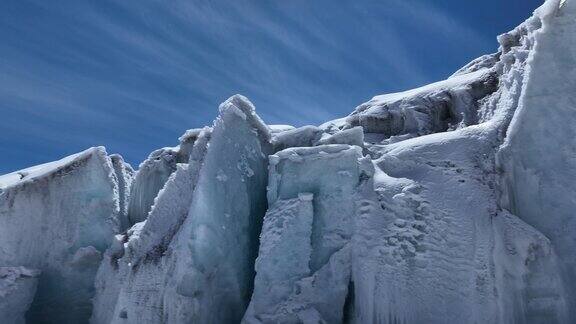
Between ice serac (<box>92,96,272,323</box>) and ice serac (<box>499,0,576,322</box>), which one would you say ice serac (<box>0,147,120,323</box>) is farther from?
ice serac (<box>499,0,576,322</box>)

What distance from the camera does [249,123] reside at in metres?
11.6

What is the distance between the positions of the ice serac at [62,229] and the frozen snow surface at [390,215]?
153cm

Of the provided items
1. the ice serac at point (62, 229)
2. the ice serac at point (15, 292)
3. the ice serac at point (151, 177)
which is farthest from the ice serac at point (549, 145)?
A: the ice serac at point (15, 292)

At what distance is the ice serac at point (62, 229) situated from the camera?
14164 millimetres

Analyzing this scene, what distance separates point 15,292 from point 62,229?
1992 millimetres

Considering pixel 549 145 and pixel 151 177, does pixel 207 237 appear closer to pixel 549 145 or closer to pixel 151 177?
pixel 549 145

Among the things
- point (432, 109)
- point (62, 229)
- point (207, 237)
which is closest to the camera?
point (207, 237)

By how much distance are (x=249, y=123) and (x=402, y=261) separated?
4933 millimetres

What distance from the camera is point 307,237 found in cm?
931

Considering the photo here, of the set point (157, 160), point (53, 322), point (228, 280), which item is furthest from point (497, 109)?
point (53, 322)

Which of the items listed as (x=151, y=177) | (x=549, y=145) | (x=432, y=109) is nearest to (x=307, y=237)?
(x=549, y=145)

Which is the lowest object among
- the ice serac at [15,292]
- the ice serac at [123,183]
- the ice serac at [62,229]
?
the ice serac at [15,292]

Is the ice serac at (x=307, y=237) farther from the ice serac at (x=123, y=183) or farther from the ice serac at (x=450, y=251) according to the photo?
the ice serac at (x=123, y=183)

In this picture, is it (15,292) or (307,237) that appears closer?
(307,237)
